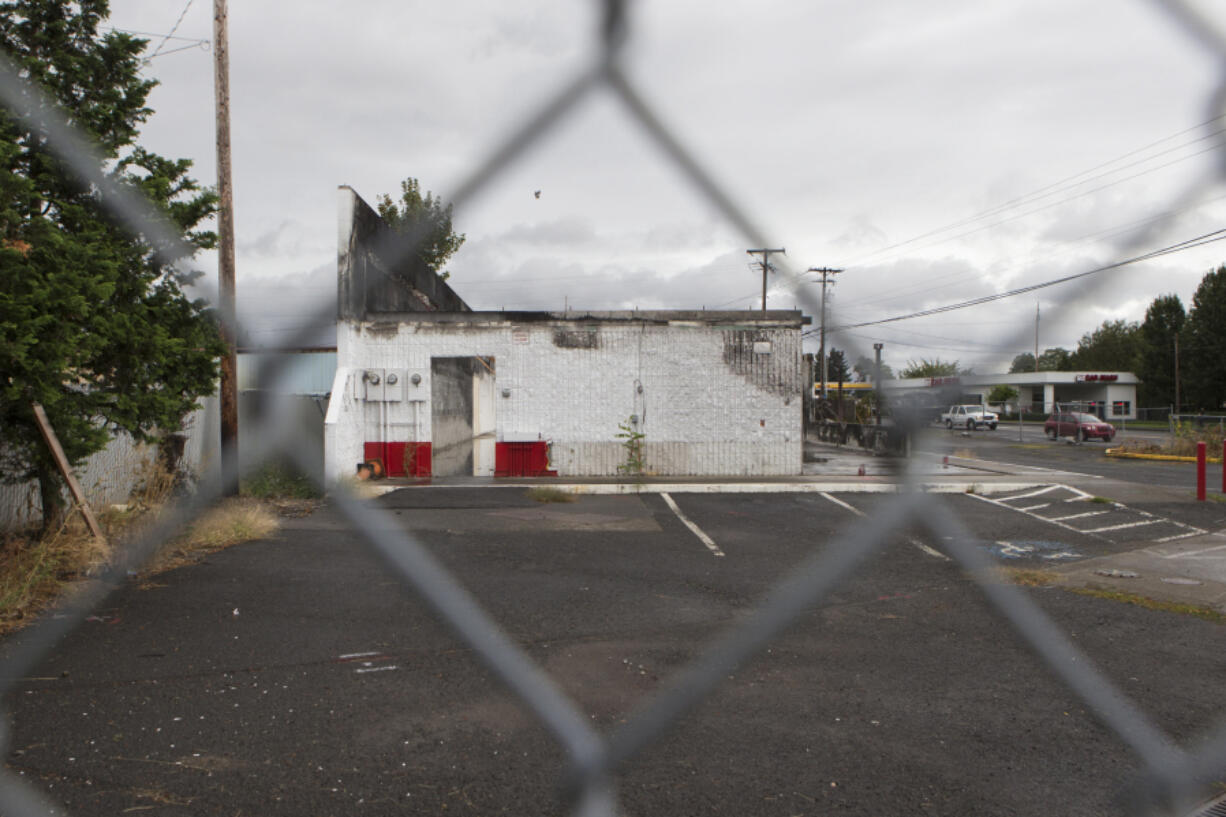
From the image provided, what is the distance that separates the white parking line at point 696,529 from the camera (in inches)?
323

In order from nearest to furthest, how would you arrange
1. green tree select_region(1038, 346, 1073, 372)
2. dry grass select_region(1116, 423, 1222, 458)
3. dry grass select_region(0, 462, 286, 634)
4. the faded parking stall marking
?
green tree select_region(1038, 346, 1073, 372) → dry grass select_region(0, 462, 286, 634) → the faded parking stall marking → dry grass select_region(1116, 423, 1222, 458)

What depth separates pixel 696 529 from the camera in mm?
9508

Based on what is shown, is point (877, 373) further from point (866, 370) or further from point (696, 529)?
point (696, 529)

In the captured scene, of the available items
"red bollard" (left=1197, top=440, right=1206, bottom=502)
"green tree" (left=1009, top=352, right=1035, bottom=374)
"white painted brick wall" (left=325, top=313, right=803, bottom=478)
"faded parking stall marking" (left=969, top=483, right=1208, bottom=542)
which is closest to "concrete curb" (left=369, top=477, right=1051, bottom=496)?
"faded parking stall marking" (left=969, top=483, right=1208, bottom=542)

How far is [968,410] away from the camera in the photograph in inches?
65.0

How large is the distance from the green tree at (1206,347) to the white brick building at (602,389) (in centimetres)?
1333

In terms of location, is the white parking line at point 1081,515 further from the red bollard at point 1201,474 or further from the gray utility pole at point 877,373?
the gray utility pole at point 877,373

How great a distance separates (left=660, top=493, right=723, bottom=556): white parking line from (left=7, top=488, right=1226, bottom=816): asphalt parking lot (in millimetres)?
939

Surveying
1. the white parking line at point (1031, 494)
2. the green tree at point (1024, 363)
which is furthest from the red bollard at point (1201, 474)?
the green tree at point (1024, 363)

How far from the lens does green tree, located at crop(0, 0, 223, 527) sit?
16.1 feet

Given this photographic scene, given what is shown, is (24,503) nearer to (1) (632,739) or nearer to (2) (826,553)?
(1) (632,739)

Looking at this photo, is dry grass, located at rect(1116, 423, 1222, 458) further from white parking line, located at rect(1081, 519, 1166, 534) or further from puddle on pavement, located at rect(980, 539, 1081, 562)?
puddle on pavement, located at rect(980, 539, 1081, 562)

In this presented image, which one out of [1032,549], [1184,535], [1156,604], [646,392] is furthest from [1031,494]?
[1156,604]

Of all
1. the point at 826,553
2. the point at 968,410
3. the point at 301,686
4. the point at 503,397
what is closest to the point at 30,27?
the point at 301,686
